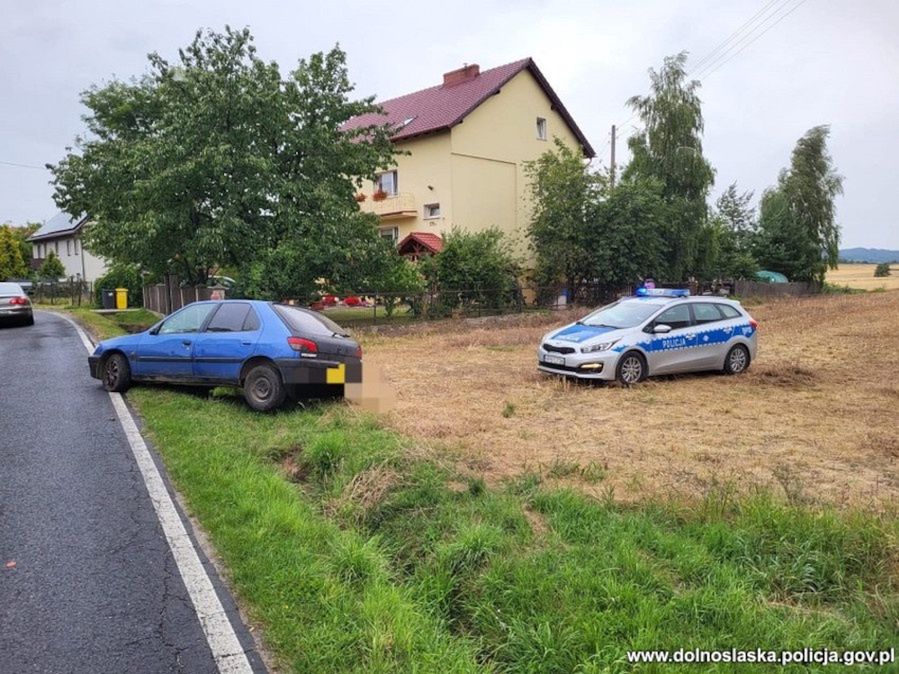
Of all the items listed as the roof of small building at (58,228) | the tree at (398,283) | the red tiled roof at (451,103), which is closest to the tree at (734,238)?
the red tiled roof at (451,103)

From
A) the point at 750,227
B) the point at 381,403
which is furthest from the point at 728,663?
the point at 750,227

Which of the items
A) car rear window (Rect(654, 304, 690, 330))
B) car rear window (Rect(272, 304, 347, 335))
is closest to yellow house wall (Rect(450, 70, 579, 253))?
car rear window (Rect(654, 304, 690, 330))

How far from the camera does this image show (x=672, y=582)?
368 centimetres

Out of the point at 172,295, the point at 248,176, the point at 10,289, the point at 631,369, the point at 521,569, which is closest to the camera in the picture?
the point at 521,569

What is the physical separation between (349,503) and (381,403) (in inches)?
148

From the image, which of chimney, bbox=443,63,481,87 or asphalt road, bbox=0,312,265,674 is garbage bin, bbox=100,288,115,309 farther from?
asphalt road, bbox=0,312,265,674

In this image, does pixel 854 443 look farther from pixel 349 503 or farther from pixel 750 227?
pixel 750 227

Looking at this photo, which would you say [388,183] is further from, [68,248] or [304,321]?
[68,248]

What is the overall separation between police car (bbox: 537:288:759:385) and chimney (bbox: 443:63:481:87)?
2559cm

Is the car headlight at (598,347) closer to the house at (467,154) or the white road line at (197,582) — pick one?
the white road line at (197,582)

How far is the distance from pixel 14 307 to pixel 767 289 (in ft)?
129

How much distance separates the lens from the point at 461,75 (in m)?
34.9

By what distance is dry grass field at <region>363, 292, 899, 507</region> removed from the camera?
18.4 feet

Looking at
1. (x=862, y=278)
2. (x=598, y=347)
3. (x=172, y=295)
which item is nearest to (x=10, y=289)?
(x=172, y=295)
